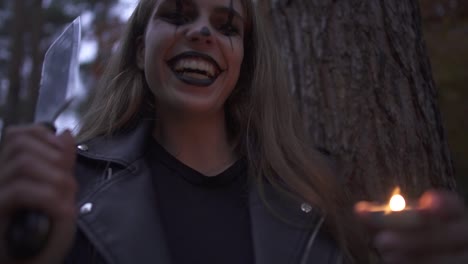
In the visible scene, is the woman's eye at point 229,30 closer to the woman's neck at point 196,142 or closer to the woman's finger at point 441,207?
the woman's neck at point 196,142

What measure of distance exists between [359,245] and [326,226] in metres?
0.19

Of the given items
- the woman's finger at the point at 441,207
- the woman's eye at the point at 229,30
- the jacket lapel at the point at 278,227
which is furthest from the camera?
the woman's eye at the point at 229,30

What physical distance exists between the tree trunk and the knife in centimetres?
134

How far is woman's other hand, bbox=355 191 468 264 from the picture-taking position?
2.96 ft

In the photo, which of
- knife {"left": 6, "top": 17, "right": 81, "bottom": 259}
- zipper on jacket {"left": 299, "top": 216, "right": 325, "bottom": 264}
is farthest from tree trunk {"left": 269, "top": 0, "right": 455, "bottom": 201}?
knife {"left": 6, "top": 17, "right": 81, "bottom": 259}

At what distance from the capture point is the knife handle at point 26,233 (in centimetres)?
101

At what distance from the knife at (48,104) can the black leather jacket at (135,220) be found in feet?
1.58

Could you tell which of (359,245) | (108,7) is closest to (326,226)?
(359,245)

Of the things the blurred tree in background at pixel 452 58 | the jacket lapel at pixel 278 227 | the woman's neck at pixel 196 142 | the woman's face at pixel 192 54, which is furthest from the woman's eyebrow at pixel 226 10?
the blurred tree in background at pixel 452 58

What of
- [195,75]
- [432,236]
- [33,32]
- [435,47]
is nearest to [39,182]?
[432,236]

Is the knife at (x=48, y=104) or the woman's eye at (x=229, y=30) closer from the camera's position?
the knife at (x=48, y=104)

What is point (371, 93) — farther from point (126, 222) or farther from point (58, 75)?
point (58, 75)

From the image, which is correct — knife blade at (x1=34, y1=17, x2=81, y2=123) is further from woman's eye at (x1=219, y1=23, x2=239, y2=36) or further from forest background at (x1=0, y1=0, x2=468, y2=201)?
forest background at (x1=0, y1=0, x2=468, y2=201)

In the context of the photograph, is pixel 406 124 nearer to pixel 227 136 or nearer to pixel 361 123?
pixel 361 123
